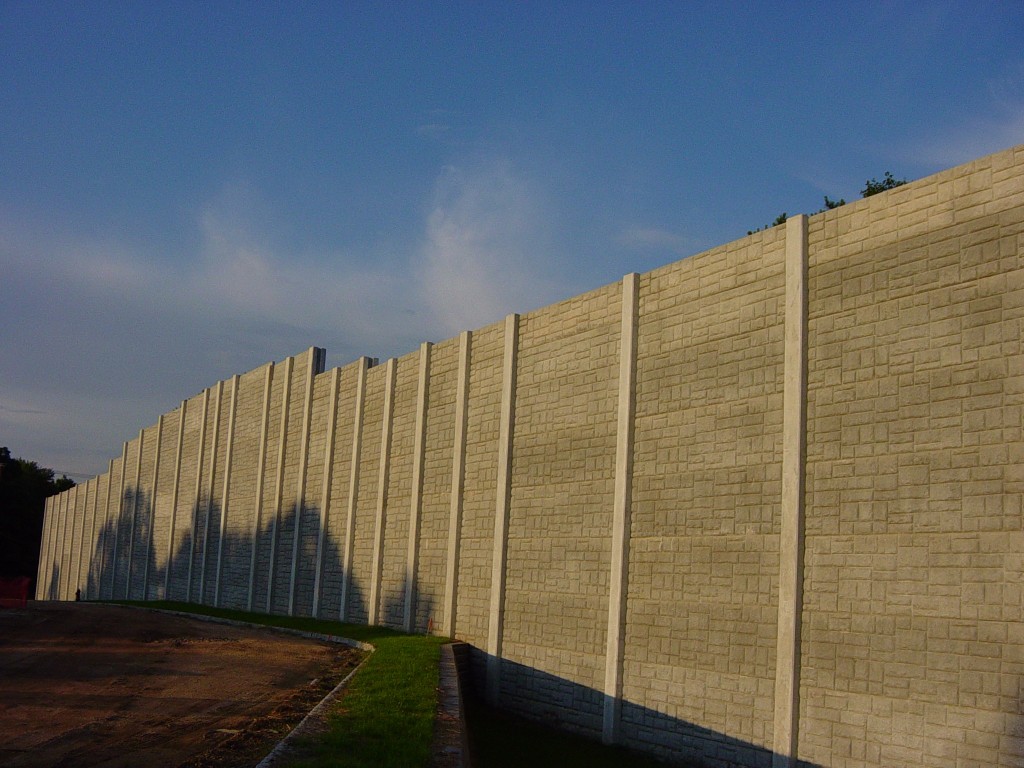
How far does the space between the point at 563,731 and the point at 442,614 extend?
4705 millimetres

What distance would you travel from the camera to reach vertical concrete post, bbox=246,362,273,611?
29.2m

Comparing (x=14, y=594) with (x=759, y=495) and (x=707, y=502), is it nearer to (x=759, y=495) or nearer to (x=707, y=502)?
(x=707, y=502)

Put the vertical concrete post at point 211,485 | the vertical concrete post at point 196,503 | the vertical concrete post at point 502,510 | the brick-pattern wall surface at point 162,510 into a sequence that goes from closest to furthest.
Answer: the vertical concrete post at point 502,510
the vertical concrete post at point 211,485
the vertical concrete post at point 196,503
the brick-pattern wall surface at point 162,510

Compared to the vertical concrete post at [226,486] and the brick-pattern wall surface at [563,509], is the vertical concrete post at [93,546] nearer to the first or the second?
the vertical concrete post at [226,486]

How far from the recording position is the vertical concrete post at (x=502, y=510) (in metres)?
17.4

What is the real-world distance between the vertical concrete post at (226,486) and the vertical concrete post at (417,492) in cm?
1331

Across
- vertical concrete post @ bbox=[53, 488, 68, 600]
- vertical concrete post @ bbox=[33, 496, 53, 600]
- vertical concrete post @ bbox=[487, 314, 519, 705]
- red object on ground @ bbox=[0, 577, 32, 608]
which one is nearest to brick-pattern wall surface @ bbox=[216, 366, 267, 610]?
red object on ground @ bbox=[0, 577, 32, 608]

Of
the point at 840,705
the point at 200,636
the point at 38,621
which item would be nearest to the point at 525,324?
the point at 840,705

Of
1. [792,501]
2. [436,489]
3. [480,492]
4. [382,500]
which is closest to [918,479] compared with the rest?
[792,501]

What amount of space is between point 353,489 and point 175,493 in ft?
55.9

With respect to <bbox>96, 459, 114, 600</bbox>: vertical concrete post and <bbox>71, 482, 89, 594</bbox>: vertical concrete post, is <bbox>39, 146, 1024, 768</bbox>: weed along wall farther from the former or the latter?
<bbox>71, 482, 89, 594</bbox>: vertical concrete post

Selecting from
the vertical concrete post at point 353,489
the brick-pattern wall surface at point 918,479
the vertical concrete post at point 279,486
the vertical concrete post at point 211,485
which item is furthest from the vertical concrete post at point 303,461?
the brick-pattern wall surface at point 918,479

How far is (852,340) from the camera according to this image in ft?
38.4

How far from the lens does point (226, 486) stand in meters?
32.8
